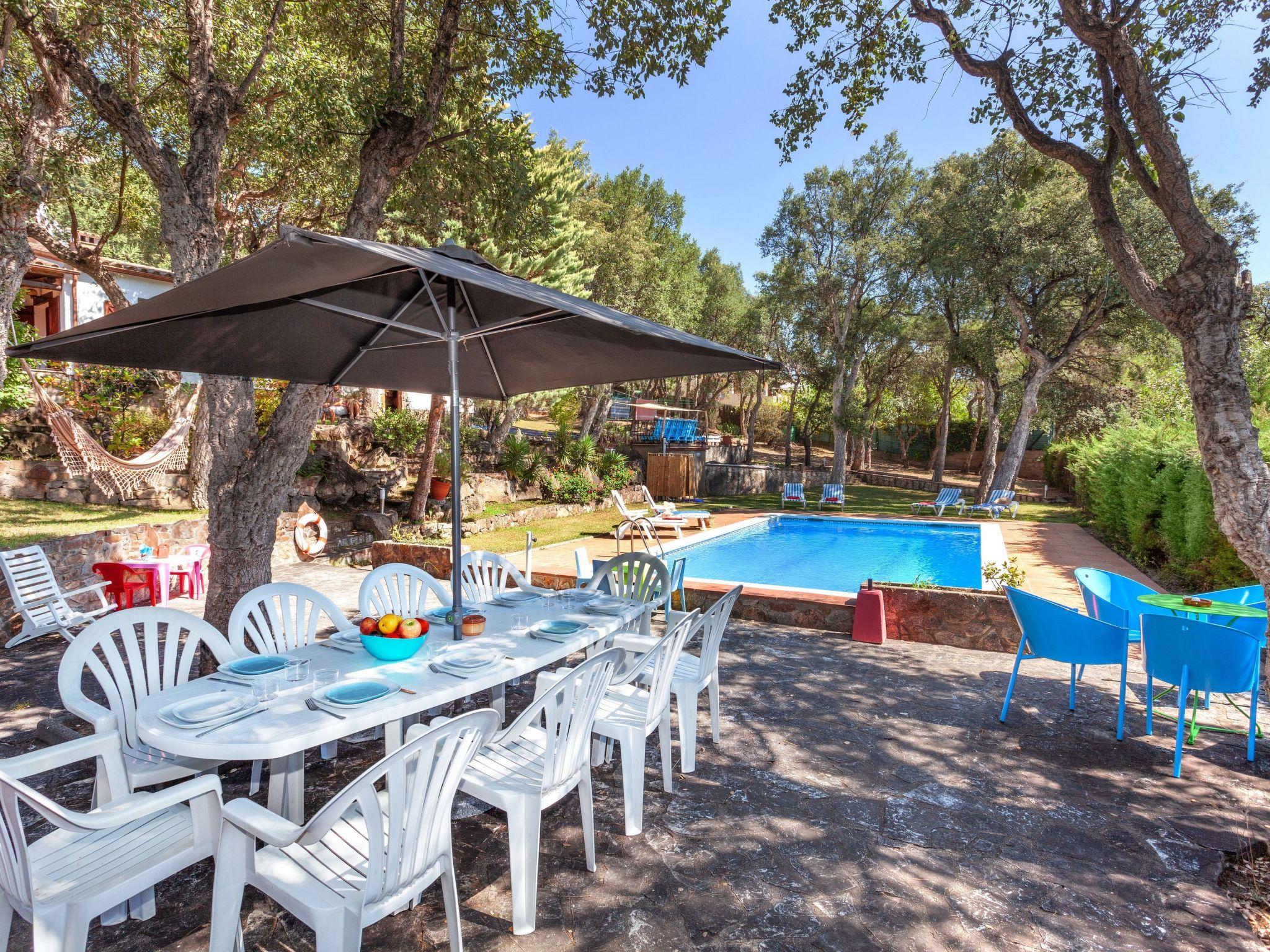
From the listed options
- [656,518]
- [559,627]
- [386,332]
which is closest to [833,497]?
[656,518]

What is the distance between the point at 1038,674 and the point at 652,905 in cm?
392

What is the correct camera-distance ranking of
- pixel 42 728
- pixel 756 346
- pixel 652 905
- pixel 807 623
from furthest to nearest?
pixel 756 346, pixel 807 623, pixel 42 728, pixel 652 905

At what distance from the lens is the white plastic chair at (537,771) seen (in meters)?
2.14

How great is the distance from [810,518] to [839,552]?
2.82 m

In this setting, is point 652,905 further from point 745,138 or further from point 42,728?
point 745,138

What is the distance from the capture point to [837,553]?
39.4 feet

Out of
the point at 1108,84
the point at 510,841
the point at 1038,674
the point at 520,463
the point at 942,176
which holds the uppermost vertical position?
the point at 942,176

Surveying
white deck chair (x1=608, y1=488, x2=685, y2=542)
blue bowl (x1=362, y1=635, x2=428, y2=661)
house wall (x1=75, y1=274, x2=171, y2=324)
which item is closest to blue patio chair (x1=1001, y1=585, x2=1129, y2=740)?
blue bowl (x1=362, y1=635, x2=428, y2=661)

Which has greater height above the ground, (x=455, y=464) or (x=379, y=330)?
(x=379, y=330)

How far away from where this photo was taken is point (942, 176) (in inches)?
718

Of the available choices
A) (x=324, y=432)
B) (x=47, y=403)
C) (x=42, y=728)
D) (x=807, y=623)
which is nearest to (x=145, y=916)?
(x=42, y=728)

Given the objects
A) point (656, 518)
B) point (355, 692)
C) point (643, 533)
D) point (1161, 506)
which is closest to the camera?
point (355, 692)

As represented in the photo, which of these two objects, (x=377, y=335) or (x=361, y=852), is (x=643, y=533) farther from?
(x=361, y=852)

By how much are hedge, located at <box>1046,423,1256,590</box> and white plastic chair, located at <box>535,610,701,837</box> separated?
17.6ft
